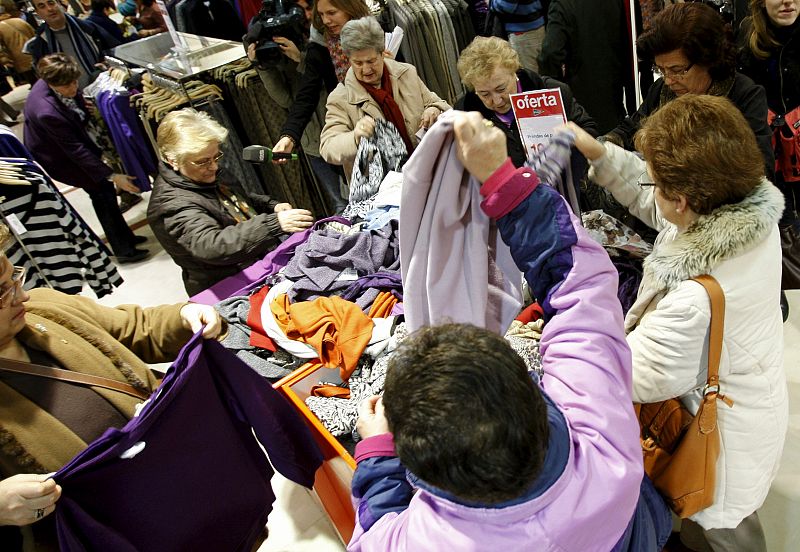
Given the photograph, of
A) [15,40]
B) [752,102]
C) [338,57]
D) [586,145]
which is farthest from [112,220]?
[15,40]

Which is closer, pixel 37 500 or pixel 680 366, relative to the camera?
pixel 37 500

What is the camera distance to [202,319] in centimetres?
192

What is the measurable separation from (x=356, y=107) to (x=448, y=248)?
1.90 metres

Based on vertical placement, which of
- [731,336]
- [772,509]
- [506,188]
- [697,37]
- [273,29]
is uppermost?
[273,29]

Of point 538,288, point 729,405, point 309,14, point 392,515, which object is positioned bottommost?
point 729,405

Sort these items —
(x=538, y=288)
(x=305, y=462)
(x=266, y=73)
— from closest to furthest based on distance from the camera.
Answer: (x=538, y=288), (x=305, y=462), (x=266, y=73)

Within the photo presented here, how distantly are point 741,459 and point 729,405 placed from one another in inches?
7.7

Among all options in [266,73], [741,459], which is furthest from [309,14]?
[741,459]

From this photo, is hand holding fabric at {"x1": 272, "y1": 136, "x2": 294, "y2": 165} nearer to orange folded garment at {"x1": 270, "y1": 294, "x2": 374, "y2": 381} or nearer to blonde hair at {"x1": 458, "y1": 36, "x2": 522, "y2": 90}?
blonde hair at {"x1": 458, "y1": 36, "x2": 522, "y2": 90}

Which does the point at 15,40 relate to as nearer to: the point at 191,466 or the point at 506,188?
the point at 191,466

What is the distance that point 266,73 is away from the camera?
3.79 metres

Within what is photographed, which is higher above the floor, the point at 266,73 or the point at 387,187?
the point at 266,73

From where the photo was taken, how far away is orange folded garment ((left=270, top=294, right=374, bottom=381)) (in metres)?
→ 2.07

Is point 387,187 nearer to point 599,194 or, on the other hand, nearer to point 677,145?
point 599,194
